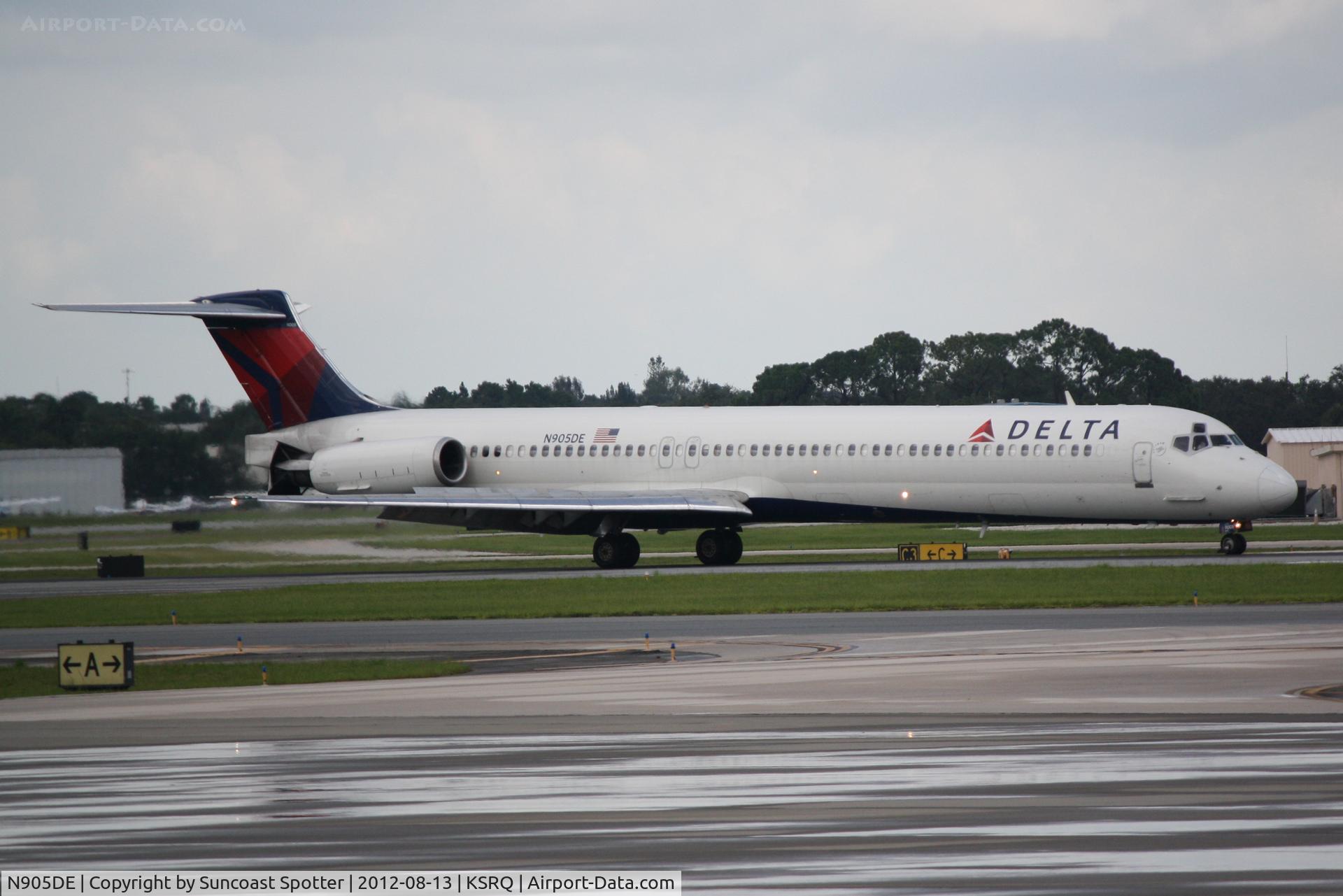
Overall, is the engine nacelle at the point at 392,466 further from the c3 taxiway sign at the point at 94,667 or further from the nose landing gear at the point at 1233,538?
the c3 taxiway sign at the point at 94,667

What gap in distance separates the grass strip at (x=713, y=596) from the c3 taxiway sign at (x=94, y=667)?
10802 mm

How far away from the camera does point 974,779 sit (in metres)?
12.5

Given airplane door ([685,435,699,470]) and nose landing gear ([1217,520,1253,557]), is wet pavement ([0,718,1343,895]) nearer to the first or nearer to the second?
nose landing gear ([1217,520,1253,557])

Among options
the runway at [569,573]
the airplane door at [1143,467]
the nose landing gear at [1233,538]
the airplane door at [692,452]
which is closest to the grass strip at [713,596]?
the runway at [569,573]

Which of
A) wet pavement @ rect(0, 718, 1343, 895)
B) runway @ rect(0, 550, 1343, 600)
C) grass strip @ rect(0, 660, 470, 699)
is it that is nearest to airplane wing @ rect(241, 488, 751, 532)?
runway @ rect(0, 550, 1343, 600)

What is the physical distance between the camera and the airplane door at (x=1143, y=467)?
4169 cm

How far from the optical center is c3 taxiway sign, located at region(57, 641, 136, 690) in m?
21.7

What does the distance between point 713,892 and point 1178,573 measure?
95.2 feet

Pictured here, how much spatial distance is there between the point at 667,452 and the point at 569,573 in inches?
186

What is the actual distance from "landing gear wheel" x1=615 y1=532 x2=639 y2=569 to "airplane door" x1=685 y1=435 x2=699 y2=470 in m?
2.62

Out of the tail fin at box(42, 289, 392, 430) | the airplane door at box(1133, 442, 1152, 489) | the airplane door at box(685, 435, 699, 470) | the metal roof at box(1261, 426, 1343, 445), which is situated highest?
the tail fin at box(42, 289, 392, 430)

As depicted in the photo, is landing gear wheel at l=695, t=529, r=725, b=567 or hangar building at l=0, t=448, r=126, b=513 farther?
hangar building at l=0, t=448, r=126, b=513

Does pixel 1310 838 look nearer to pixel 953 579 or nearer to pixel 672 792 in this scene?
pixel 672 792

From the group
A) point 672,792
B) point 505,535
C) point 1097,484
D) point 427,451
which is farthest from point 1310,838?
point 505,535
